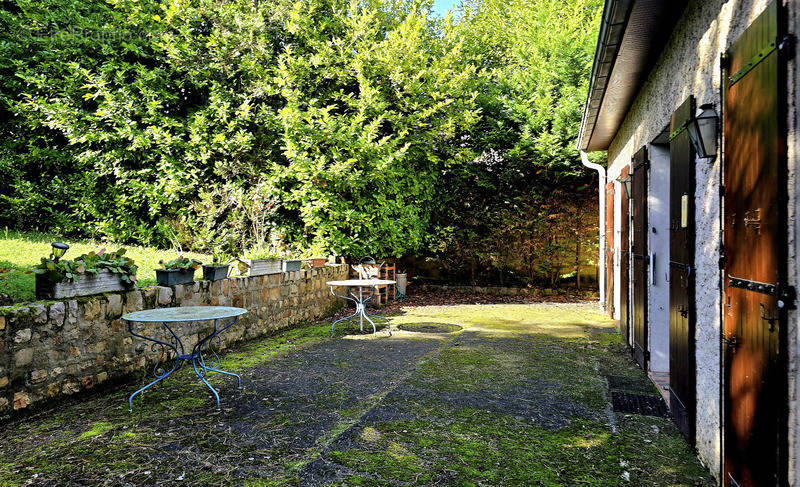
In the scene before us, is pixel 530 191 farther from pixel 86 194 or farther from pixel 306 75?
pixel 86 194

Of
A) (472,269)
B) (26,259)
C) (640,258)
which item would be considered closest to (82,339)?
(26,259)

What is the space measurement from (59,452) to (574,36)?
37.3ft

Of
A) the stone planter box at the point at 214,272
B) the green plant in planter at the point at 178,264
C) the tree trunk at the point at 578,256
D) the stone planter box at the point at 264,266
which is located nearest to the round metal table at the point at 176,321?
the green plant in planter at the point at 178,264

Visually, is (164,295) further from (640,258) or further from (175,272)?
(640,258)

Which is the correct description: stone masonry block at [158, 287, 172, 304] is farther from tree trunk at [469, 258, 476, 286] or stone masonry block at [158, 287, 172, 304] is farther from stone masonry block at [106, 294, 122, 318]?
tree trunk at [469, 258, 476, 286]

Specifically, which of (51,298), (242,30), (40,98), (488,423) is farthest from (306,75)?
(488,423)

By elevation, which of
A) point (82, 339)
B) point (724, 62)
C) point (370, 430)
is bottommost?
point (370, 430)

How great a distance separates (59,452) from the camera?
2963 millimetres

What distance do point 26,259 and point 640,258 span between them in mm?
6921

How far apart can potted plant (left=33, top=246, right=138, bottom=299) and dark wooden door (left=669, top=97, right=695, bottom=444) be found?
4.48 meters

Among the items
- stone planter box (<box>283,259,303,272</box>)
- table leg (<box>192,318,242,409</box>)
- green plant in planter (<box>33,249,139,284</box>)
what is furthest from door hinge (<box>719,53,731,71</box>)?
stone planter box (<box>283,259,303,272</box>)

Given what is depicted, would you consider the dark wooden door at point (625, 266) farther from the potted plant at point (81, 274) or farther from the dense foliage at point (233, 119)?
the potted plant at point (81, 274)

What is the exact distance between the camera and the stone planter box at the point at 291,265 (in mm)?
7150

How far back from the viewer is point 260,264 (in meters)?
6.55
